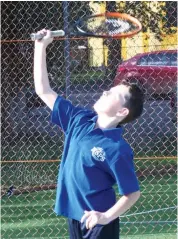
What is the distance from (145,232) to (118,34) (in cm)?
224

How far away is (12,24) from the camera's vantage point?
740 centimetres

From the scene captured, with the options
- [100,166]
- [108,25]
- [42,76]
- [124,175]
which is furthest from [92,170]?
Answer: [108,25]

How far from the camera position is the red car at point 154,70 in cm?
730

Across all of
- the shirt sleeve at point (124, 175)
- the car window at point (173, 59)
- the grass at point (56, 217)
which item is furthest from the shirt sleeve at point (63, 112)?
the car window at point (173, 59)

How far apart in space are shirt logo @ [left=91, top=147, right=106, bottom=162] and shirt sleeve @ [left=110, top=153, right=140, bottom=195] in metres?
0.06

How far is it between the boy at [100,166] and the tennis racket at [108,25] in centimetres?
94

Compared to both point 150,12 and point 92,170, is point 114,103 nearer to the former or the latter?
point 92,170

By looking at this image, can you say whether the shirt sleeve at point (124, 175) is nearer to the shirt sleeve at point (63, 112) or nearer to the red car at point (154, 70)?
the shirt sleeve at point (63, 112)

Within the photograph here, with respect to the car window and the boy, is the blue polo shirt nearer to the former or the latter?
the boy

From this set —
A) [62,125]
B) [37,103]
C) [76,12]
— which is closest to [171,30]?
[76,12]

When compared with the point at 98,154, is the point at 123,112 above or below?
above

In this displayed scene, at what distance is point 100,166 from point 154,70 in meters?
4.98

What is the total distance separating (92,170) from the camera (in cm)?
294

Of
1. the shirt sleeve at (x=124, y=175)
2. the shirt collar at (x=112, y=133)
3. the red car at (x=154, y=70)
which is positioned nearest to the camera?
the shirt sleeve at (x=124, y=175)
